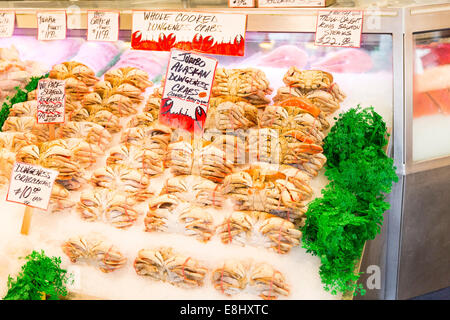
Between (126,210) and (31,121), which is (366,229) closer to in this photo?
(126,210)

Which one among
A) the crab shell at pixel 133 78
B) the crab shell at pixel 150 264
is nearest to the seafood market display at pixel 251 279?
the crab shell at pixel 150 264

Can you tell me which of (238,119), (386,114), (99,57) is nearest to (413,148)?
(386,114)

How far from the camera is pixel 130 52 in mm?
3082

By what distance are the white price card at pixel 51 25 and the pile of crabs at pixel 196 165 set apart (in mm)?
425

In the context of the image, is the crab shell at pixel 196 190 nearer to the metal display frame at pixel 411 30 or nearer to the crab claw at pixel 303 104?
the crab claw at pixel 303 104

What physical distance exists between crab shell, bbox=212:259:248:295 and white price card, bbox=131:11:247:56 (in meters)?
1.04

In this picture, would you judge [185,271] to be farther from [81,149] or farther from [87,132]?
[87,132]

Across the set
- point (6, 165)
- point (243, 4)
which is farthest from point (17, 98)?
point (243, 4)

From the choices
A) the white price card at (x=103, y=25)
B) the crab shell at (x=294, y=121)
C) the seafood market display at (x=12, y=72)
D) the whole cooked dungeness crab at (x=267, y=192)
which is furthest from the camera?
the seafood market display at (x=12, y=72)

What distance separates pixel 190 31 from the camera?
2.44m

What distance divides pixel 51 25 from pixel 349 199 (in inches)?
84.1

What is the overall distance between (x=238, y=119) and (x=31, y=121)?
1.35 m

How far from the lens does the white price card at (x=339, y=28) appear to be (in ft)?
7.68

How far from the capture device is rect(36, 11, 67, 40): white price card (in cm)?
290
